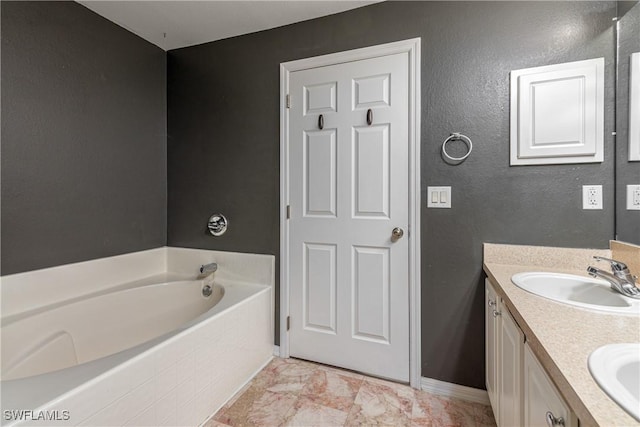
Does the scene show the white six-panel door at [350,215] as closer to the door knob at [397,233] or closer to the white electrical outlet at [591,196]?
the door knob at [397,233]

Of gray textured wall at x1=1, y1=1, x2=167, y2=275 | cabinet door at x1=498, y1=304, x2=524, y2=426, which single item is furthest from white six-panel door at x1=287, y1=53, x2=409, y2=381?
gray textured wall at x1=1, y1=1, x2=167, y2=275

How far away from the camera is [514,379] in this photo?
1020 millimetres

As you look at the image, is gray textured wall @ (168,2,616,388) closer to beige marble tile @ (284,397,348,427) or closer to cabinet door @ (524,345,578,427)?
beige marble tile @ (284,397,348,427)

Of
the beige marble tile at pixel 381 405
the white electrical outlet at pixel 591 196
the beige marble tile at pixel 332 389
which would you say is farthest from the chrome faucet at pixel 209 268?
the white electrical outlet at pixel 591 196

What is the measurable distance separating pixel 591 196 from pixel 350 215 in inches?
48.9

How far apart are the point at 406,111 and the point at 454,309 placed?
1.21 metres

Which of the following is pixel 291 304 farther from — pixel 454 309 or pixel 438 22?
pixel 438 22

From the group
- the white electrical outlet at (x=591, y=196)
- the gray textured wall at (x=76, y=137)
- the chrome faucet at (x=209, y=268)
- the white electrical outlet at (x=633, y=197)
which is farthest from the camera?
the chrome faucet at (x=209, y=268)

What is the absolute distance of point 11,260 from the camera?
151 centimetres

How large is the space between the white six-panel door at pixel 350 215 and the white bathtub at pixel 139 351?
361mm

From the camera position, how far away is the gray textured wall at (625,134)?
4.15ft

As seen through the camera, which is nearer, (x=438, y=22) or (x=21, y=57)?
(x=21, y=57)

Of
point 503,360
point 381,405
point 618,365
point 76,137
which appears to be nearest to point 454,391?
point 381,405

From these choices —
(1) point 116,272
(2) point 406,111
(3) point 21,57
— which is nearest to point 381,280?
(2) point 406,111
